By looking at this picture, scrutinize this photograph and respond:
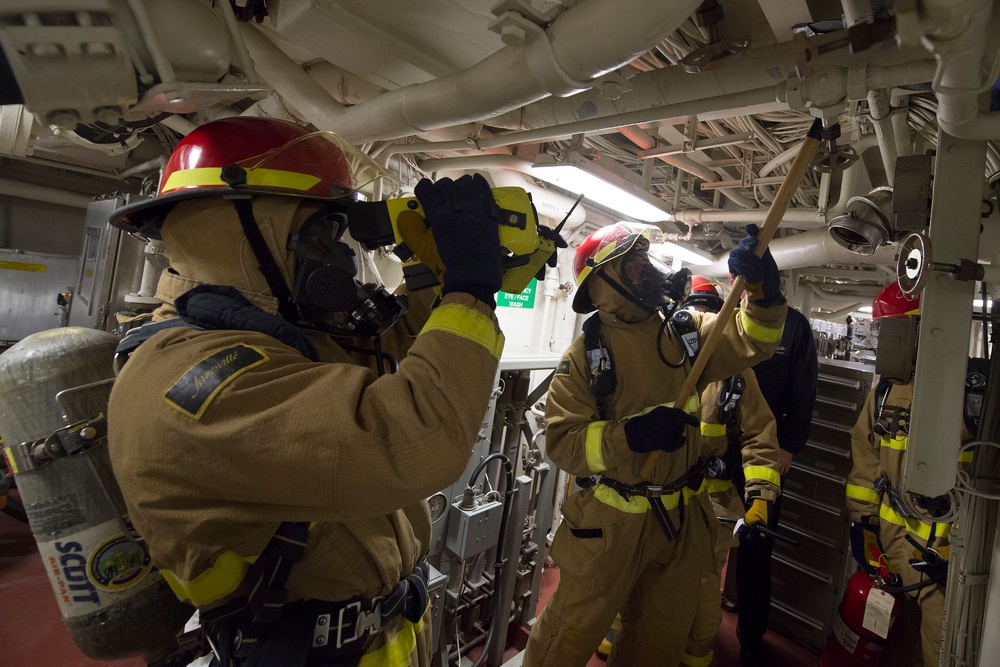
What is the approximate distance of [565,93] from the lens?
4.88 feet

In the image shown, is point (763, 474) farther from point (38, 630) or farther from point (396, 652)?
point (38, 630)

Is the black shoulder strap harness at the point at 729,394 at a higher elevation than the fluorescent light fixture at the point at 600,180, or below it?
below

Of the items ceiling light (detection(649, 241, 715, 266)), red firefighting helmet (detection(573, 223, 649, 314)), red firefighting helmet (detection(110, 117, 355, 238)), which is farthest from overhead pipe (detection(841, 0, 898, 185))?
ceiling light (detection(649, 241, 715, 266))

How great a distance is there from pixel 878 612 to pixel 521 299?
3.77 meters

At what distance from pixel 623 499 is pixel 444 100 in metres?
1.93

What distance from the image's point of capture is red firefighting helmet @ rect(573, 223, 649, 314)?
2340 mm

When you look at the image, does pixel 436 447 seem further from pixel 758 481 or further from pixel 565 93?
pixel 758 481

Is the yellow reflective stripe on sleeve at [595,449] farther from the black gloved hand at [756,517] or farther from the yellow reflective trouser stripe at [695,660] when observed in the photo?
the yellow reflective trouser stripe at [695,660]

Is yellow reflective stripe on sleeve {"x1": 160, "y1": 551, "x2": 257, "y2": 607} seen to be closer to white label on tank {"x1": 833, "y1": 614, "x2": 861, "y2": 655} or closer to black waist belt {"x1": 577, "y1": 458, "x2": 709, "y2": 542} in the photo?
black waist belt {"x1": 577, "y1": 458, "x2": 709, "y2": 542}

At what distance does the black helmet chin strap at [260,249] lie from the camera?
1.13m

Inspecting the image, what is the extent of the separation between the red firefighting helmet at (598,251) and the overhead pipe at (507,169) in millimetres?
812

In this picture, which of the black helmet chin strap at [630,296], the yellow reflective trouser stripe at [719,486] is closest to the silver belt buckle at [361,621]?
the black helmet chin strap at [630,296]

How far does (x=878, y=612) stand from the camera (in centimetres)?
248

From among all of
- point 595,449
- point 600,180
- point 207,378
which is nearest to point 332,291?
point 207,378
